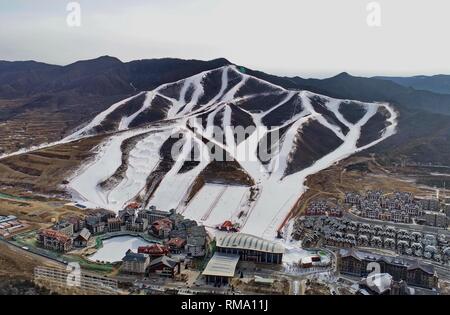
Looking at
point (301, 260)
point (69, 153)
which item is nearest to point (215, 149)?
point (69, 153)

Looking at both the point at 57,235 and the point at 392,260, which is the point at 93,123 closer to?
the point at 57,235

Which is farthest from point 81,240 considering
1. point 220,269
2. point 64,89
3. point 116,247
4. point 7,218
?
point 64,89

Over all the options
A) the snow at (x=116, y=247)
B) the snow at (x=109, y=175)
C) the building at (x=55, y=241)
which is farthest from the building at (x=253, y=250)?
the snow at (x=109, y=175)

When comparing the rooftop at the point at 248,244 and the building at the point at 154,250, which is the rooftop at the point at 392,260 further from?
the building at the point at 154,250

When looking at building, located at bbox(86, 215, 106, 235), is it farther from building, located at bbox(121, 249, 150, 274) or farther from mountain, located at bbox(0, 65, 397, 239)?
building, located at bbox(121, 249, 150, 274)

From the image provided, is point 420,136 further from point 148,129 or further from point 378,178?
point 148,129
